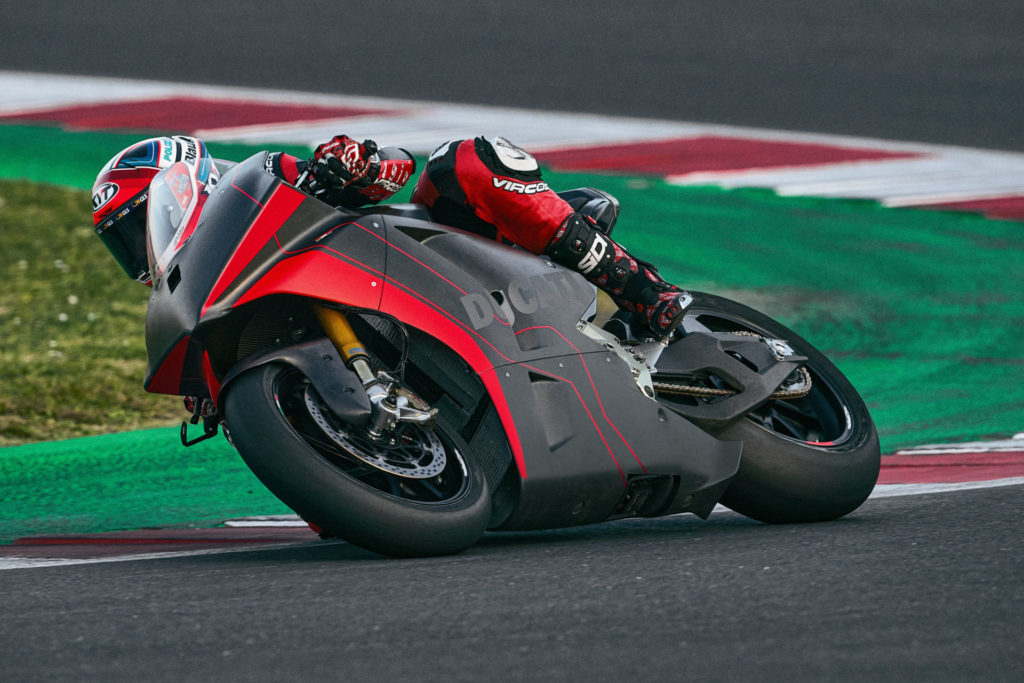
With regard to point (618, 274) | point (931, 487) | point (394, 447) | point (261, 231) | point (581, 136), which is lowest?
point (581, 136)

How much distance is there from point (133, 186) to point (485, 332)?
1.19m

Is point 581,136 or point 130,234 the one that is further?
point 581,136

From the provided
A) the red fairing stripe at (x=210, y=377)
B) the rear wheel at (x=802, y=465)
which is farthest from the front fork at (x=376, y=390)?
the rear wheel at (x=802, y=465)

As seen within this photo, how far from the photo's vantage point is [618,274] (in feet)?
14.9

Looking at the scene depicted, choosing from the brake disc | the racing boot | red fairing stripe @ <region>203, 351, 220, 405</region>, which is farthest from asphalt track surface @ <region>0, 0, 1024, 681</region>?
the racing boot

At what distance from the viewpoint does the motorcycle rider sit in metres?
4.27

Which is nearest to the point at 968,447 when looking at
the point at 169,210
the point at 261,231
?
the point at 261,231

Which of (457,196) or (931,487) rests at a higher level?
(457,196)

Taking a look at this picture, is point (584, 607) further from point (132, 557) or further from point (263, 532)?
point (263, 532)

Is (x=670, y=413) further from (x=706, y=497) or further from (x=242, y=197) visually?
(x=242, y=197)

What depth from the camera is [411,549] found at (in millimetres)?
3795

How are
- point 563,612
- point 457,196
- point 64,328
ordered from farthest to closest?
point 64,328 < point 457,196 < point 563,612

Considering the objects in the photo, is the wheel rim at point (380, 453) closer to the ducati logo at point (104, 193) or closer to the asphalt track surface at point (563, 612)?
the asphalt track surface at point (563, 612)

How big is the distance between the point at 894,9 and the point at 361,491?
517 inches
